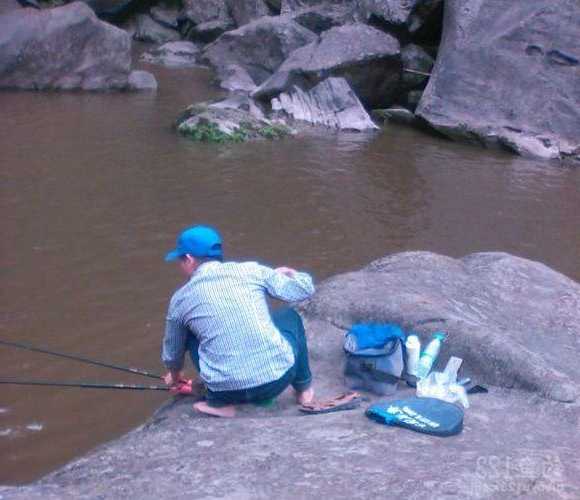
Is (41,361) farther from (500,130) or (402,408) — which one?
(500,130)

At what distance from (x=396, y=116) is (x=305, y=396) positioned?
1150 centimetres

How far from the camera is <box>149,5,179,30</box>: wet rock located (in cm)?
2639

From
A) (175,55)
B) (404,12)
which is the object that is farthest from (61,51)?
(175,55)

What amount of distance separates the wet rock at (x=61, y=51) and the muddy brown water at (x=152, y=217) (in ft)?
3.45

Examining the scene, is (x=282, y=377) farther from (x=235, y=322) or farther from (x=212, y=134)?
(x=212, y=134)

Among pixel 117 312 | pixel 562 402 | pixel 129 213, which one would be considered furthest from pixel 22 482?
pixel 129 213

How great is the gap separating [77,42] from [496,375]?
44.2 feet

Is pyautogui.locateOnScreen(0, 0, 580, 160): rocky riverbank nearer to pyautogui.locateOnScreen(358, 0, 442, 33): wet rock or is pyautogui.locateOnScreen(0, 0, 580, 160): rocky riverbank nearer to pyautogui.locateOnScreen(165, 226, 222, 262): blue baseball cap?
pyautogui.locateOnScreen(358, 0, 442, 33): wet rock

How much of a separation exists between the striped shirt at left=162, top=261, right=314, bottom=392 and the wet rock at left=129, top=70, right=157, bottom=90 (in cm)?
1313

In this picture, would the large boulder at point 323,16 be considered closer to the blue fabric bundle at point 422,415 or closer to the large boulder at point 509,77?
the large boulder at point 509,77

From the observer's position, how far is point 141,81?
17.0 m

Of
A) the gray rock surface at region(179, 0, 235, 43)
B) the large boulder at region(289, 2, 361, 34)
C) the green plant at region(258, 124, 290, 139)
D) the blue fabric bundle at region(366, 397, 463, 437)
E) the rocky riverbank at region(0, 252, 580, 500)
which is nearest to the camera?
the rocky riverbank at region(0, 252, 580, 500)

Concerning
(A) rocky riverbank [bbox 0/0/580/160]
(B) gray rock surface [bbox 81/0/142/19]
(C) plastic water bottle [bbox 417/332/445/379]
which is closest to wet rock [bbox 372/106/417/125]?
(A) rocky riverbank [bbox 0/0/580/160]

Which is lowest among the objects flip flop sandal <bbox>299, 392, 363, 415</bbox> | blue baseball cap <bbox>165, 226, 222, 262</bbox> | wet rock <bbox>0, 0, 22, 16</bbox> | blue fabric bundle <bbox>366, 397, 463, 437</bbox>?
wet rock <bbox>0, 0, 22, 16</bbox>
